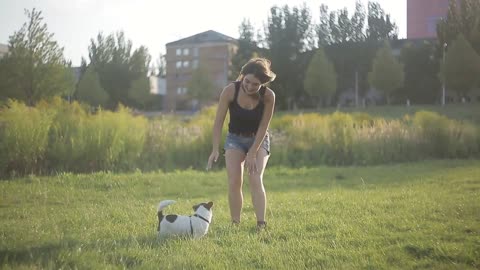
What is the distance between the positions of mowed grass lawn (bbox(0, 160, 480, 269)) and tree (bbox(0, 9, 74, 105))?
16.0ft

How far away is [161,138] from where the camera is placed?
39.3ft

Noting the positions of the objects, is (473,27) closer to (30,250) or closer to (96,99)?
(96,99)

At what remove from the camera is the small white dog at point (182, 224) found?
3.69 metres

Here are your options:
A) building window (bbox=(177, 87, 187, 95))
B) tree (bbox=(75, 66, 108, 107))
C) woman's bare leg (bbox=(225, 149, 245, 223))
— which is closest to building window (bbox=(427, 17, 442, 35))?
tree (bbox=(75, 66, 108, 107))

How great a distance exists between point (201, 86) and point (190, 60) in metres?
21.4

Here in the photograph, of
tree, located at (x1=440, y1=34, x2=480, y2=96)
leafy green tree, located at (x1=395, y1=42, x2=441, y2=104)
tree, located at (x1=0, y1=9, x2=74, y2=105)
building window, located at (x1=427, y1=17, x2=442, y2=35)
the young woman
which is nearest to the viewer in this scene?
the young woman

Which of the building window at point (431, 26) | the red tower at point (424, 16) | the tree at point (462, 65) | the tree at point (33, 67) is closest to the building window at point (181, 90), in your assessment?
the red tower at point (424, 16)

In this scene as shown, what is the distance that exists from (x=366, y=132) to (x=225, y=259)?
34.9ft

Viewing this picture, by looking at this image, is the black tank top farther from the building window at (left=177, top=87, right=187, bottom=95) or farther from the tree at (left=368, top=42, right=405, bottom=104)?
the building window at (left=177, top=87, right=187, bottom=95)

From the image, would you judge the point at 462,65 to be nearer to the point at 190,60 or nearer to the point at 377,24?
the point at 377,24

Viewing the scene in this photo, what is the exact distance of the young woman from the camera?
13.4ft

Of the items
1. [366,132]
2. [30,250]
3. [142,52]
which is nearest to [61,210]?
[30,250]

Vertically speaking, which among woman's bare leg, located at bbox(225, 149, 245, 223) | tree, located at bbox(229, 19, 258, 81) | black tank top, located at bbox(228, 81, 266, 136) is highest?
tree, located at bbox(229, 19, 258, 81)

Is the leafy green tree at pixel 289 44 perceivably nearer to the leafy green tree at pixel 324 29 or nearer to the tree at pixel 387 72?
the leafy green tree at pixel 324 29
